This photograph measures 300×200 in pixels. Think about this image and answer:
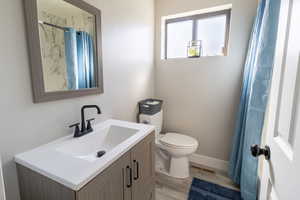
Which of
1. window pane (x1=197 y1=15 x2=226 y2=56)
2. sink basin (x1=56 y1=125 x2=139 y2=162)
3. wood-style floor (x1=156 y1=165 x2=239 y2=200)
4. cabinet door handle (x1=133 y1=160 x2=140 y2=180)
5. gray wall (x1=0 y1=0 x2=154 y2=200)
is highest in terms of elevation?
window pane (x1=197 y1=15 x2=226 y2=56)

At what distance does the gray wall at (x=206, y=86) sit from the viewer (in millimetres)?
1724

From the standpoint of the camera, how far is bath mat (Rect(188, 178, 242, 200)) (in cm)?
153

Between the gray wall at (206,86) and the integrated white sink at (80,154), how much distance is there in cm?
107

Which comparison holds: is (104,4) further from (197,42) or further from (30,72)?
(197,42)

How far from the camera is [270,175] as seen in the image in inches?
25.9

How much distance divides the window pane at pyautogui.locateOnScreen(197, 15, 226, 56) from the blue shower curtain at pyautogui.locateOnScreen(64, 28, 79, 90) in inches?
64.6

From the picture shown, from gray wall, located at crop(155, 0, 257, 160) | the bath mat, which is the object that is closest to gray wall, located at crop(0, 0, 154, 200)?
gray wall, located at crop(155, 0, 257, 160)

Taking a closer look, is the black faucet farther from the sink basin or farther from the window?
the window

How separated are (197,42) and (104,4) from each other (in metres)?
1.30

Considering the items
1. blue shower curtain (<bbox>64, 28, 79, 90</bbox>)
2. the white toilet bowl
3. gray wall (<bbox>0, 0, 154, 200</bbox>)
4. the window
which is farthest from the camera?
the window

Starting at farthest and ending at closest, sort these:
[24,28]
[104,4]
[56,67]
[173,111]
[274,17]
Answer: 1. [173,111]
2. [104,4]
3. [274,17]
4. [56,67]
5. [24,28]

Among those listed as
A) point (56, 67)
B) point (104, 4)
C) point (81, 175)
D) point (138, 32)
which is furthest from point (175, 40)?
point (81, 175)

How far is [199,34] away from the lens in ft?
Result: 6.73

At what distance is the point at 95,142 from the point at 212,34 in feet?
6.46
